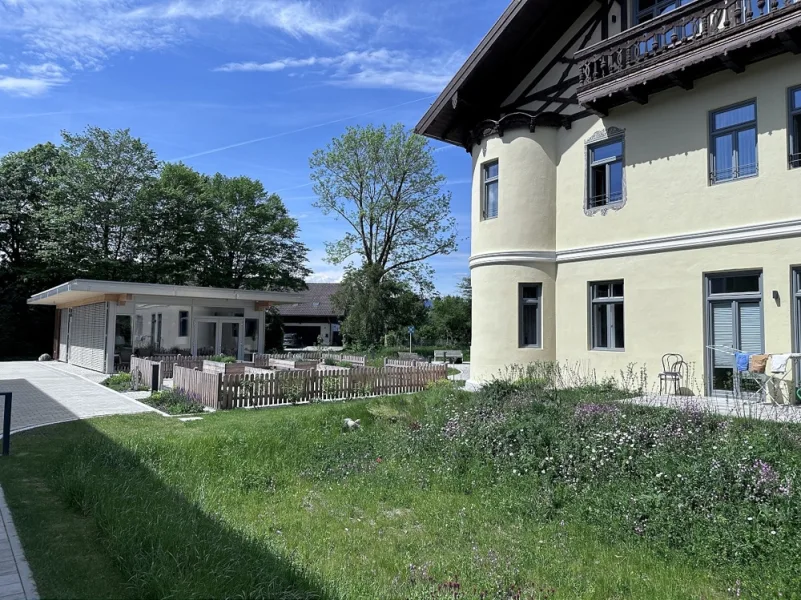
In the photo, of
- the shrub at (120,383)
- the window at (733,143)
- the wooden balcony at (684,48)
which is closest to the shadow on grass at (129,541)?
the shrub at (120,383)

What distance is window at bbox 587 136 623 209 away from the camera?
1361cm

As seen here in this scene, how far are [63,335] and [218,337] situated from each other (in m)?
12.0

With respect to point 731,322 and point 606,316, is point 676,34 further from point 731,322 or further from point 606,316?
point 606,316

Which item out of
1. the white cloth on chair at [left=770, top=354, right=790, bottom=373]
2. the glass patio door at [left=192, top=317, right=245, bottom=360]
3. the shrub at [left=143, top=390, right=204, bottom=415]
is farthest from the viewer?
the glass patio door at [left=192, top=317, right=245, bottom=360]

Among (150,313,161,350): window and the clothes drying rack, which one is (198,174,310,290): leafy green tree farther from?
the clothes drying rack

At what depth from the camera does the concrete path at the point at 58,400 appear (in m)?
11.7

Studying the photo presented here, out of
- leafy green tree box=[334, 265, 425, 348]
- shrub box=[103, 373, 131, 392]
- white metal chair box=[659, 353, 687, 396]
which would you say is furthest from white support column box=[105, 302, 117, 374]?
white metal chair box=[659, 353, 687, 396]

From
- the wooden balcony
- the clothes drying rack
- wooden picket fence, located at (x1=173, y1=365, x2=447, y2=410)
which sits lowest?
wooden picket fence, located at (x1=173, y1=365, x2=447, y2=410)

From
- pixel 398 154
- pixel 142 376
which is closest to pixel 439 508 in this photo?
pixel 142 376

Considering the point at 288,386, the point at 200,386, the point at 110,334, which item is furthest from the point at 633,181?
the point at 110,334

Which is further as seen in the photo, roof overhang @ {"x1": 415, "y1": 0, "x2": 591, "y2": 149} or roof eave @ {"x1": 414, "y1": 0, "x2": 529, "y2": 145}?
roof overhang @ {"x1": 415, "y1": 0, "x2": 591, "y2": 149}

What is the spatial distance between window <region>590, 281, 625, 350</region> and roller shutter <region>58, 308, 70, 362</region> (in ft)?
92.0

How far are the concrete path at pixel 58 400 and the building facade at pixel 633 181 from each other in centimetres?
921

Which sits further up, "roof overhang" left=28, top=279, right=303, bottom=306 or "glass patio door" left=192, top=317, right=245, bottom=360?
"roof overhang" left=28, top=279, right=303, bottom=306
